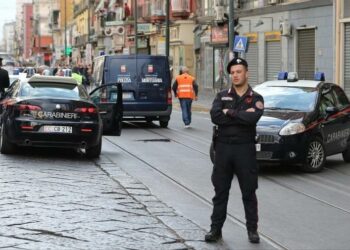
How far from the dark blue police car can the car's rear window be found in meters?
3.40

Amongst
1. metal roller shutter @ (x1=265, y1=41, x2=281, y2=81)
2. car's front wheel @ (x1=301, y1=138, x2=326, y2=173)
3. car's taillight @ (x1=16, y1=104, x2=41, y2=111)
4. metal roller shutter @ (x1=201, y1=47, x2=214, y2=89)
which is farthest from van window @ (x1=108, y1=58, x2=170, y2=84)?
metal roller shutter @ (x1=201, y1=47, x2=214, y2=89)

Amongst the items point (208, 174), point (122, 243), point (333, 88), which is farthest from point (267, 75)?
point (122, 243)

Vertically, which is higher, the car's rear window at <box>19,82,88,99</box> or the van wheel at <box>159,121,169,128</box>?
the car's rear window at <box>19,82,88,99</box>

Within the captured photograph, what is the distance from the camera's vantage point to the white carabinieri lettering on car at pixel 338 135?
13.2 m

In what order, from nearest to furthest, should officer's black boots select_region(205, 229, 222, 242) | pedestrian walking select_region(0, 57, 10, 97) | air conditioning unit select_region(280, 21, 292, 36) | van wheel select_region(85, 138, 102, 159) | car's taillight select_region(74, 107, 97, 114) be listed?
1. officer's black boots select_region(205, 229, 222, 242)
2. car's taillight select_region(74, 107, 97, 114)
3. van wheel select_region(85, 138, 102, 159)
4. pedestrian walking select_region(0, 57, 10, 97)
5. air conditioning unit select_region(280, 21, 292, 36)

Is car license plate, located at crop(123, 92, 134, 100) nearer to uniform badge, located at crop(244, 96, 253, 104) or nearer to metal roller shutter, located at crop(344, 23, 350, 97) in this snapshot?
metal roller shutter, located at crop(344, 23, 350, 97)

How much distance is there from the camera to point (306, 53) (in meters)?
32.9

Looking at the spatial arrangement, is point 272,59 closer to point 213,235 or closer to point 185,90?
point 185,90

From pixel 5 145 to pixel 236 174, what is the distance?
7.06m

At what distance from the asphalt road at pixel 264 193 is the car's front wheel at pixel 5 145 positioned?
71.5 inches

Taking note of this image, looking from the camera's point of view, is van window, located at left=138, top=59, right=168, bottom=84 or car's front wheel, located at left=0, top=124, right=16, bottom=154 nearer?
car's front wheel, located at left=0, top=124, right=16, bottom=154

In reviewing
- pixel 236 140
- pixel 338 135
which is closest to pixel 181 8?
pixel 338 135

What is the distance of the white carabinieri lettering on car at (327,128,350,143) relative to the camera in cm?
1316

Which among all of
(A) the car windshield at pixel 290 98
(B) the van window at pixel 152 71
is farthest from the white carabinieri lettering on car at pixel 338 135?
→ (B) the van window at pixel 152 71
